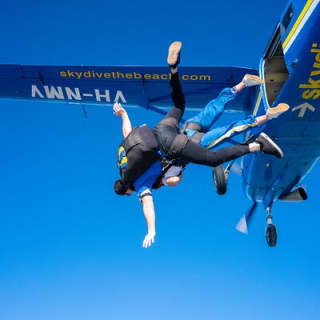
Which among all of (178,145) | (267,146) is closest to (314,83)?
(267,146)

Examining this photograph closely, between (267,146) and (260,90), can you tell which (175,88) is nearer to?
(267,146)

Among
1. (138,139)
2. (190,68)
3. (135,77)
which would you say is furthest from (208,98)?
(138,139)

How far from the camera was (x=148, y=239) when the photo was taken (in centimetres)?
404

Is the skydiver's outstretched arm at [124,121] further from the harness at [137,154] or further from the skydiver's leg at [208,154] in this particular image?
the skydiver's leg at [208,154]

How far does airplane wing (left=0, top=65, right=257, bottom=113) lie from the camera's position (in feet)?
30.7

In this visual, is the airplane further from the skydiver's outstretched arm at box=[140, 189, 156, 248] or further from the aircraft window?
the skydiver's outstretched arm at box=[140, 189, 156, 248]

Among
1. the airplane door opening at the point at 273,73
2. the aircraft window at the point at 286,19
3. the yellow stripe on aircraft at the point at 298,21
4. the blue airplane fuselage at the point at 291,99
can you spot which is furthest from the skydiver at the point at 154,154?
the airplane door opening at the point at 273,73

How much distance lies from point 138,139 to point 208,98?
619 centimetres

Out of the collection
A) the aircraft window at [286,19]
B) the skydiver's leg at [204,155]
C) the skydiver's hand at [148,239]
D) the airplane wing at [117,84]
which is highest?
the airplane wing at [117,84]

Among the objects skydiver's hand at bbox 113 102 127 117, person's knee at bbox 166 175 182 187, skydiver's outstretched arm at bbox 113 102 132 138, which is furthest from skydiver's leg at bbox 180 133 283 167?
skydiver's hand at bbox 113 102 127 117

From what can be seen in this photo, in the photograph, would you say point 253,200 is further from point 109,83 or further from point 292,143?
point 109,83

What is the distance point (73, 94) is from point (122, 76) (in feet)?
5.32

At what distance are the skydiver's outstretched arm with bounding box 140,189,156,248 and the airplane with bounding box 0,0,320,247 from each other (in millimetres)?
3370

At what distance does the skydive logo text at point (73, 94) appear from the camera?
10320 millimetres
